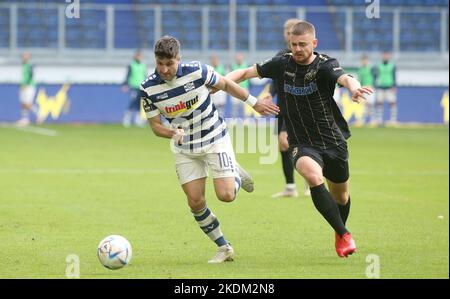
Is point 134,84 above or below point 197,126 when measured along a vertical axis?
below

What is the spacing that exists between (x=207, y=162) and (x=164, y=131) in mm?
588

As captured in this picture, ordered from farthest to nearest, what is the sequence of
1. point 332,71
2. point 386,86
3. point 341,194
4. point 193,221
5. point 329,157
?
point 386,86 → point 193,221 → point 341,194 → point 329,157 → point 332,71

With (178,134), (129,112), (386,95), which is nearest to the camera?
(178,134)

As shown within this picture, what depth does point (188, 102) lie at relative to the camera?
8.99 meters

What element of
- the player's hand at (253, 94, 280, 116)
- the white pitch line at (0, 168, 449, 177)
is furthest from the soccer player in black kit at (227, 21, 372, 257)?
the white pitch line at (0, 168, 449, 177)

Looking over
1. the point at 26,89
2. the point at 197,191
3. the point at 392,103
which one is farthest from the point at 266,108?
the point at 392,103

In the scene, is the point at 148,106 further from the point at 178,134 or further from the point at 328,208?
the point at 328,208

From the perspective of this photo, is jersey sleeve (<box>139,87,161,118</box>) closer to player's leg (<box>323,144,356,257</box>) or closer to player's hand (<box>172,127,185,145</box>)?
player's hand (<box>172,127,185,145</box>)

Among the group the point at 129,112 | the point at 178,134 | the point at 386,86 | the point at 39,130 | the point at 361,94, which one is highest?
the point at 361,94

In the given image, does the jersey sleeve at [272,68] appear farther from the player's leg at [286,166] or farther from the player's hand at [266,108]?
the player's leg at [286,166]

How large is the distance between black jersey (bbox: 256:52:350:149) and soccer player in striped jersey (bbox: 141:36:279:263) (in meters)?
0.33

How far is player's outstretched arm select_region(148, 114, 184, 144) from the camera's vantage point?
345 inches
